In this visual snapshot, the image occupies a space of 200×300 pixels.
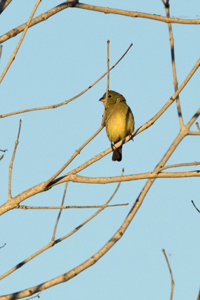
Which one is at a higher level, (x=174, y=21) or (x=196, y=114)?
(x=174, y=21)

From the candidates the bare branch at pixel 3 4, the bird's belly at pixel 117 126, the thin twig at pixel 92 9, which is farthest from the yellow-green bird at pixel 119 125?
the bare branch at pixel 3 4

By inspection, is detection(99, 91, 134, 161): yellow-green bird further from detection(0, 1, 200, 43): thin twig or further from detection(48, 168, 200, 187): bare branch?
detection(48, 168, 200, 187): bare branch

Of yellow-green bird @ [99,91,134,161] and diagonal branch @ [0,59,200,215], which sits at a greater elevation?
yellow-green bird @ [99,91,134,161]

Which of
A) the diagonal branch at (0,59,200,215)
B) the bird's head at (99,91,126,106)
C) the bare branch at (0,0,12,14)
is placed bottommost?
Result: the diagonal branch at (0,59,200,215)

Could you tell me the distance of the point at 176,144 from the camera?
384 centimetres

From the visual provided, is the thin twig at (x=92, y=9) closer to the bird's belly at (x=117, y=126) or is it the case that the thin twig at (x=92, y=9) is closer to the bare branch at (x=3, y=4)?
the bare branch at (x=3, y=4)

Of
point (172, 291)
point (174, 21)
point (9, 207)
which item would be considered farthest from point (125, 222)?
point (174, 21)

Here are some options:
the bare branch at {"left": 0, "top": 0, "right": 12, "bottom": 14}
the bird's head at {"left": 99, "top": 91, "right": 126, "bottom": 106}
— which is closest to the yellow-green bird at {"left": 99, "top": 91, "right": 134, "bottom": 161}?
the bird's head at {"left": 99, "top": 91, "right": 126, "bottom": 106}

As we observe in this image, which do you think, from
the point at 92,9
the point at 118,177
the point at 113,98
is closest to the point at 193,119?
the point at 118,177

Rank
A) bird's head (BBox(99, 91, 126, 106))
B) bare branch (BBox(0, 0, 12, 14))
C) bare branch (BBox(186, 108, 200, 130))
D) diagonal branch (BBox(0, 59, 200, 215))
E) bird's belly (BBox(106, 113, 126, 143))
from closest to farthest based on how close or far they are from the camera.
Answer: diagonal branch (BBox(0, 59, 200, 215)) → bare branch (BBox(186, 108, 200, 130)) → bare branch (BBox(0, 0, 12, 14)) → bird's belly (BBox(106, 113, 126, 143)) → bird's head (BBox(99, 91, 126, 106))

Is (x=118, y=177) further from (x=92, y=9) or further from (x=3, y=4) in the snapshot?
(x=3, y=4)

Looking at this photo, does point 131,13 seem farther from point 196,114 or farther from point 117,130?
point 117,130

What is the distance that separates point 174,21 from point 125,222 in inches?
69.1

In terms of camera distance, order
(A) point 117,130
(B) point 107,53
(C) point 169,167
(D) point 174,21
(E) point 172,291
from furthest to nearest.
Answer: (A) point 117,130 → (D) point 174,21 → (B) point 107,53 → (C) point 169,167 → (E) point 172,291
